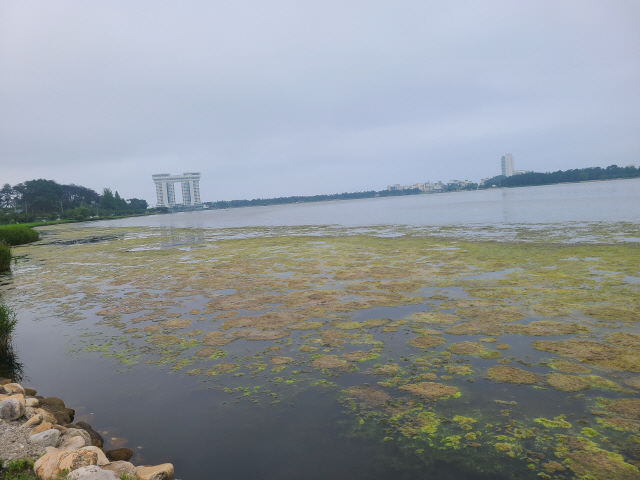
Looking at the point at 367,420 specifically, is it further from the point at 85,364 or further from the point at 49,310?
the point at 49,310

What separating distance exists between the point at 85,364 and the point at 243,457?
15.5 ft

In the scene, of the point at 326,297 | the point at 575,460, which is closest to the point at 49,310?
the point at 326,297

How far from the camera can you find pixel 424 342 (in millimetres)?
7723

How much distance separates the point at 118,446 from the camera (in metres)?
5.02

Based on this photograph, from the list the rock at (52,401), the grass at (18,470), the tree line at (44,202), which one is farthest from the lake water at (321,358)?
the tree line at (44,202)

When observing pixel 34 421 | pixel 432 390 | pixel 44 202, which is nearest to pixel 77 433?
pixel 34 421

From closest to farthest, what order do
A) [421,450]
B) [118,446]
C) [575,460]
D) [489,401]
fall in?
[575,460]
[421,450]
[118,446]
[489,401]

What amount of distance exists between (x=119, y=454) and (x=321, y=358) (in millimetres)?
3517

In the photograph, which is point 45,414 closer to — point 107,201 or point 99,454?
point 99,454

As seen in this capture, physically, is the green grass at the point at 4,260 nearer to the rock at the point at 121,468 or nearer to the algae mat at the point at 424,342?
the algae mat at the point at 424,342

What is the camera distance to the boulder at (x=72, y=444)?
14.6ft

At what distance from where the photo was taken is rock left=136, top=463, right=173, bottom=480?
13.4 ft

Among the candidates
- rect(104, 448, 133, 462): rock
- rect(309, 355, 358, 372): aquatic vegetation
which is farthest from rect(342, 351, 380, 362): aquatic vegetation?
rect(104, 448, 133, 462): rock

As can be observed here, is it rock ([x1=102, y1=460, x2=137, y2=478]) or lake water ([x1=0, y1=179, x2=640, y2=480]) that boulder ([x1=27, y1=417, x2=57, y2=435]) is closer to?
lake water ([x1=0, y1=179, x2=640, y2=480])
